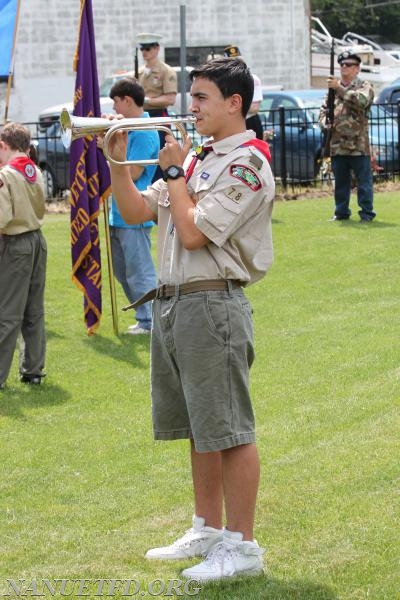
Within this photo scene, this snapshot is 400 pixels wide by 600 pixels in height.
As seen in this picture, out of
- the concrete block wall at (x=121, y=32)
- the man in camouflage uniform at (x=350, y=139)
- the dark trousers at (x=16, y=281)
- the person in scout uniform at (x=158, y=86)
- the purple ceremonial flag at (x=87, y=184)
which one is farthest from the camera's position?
the concrete block wall at (x=121, y=32)

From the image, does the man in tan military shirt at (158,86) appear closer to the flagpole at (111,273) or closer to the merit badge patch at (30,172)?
the flagpole at (111,273)

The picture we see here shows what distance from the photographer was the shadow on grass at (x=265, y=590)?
4.41m

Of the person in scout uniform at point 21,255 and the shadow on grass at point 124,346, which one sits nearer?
the person in scout uniform at point 21,255

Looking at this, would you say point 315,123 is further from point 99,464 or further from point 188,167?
point 188,167

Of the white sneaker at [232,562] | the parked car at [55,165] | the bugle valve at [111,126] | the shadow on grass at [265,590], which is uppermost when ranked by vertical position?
the bugle valve at [111,126]

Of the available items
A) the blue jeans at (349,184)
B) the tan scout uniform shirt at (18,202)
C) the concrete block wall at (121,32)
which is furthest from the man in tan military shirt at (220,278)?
the concrete block wall at (121,32)

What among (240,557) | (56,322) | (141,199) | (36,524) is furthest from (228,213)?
(56,322)

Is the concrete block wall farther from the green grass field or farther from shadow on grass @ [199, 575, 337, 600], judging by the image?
shadow on grass @ [199, 575, 337, 600]

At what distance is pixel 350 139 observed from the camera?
544 inches

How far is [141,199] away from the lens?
4891mm

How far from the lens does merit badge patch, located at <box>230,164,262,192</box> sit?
14.8 ft

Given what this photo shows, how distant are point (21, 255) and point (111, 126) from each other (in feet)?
11.3

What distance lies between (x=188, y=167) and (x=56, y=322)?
5.85m

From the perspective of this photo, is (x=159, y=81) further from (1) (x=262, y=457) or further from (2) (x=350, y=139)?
(1) (x=262, y=457)
